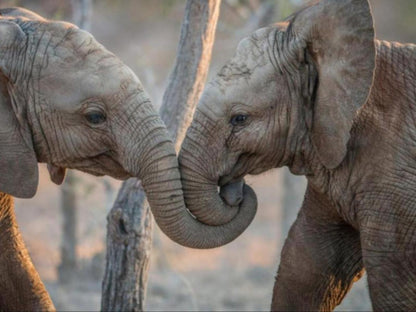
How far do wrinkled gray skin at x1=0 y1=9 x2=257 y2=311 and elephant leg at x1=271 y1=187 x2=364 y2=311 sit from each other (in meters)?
0.83

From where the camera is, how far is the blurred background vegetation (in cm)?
1011

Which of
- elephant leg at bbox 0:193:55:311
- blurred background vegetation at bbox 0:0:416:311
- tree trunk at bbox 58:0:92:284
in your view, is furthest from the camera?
tree trunk at bbox 58:0:92:284

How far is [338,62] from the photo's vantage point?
19.0ft

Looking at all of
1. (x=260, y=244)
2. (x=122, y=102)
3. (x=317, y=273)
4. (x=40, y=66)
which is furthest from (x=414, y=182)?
(x=260, y=244)

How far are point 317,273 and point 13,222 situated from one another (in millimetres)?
1897

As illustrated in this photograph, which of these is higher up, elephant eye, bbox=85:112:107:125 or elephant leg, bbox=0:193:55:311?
elephant eye, bbox=85:112:107:125

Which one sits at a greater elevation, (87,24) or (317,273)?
(87,24)

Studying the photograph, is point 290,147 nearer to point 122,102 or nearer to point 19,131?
point 122,102

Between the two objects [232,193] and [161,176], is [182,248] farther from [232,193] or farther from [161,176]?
[161,176]

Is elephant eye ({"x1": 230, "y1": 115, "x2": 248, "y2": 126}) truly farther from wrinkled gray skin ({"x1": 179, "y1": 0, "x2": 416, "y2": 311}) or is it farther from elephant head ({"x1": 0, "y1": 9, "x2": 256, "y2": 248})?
elephant head ({"x1": 0, "y1": 9, "x2": 256, "y2": 248})

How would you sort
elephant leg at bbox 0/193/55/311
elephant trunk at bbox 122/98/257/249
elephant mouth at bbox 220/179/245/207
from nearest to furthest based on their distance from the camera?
elephant trunk at bbox 122/98/257/249, elephant mouth at bbox 220/179/245/207, elephant leg at bbox 0/193/55/311

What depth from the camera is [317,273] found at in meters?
6.50

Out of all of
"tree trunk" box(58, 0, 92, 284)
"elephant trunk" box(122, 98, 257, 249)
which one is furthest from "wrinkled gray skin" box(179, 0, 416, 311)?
"tree trunk" box(58, 0, 92, 284)

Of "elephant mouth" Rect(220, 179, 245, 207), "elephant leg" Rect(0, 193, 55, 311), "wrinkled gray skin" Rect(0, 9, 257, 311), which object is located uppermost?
"wrinkled gray skin" Rect(0, 9, 257, 311)
